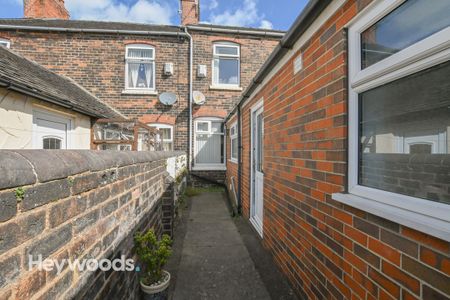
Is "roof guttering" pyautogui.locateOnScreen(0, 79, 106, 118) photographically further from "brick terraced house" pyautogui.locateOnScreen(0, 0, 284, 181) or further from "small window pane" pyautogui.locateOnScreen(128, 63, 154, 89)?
"small window pane" pyautogui.locateOnScreen(128, 63, 154, 89)

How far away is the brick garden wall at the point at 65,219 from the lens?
0.84 metres

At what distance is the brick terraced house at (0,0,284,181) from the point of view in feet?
29.5

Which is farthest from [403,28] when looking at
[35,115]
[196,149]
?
[196,149]

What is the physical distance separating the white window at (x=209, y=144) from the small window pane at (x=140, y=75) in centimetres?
246

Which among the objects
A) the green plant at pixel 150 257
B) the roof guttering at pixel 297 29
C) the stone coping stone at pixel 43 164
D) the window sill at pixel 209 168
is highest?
the roof guttering at pixel 297 29

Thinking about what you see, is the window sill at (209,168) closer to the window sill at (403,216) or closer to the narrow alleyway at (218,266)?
A: the narrow alleyway at (218,266)

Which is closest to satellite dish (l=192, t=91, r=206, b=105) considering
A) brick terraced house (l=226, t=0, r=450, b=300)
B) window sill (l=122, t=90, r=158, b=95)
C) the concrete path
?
window sill (l=122, t=90, r=158, b=95)

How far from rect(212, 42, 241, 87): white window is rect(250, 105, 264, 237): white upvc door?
5332 millimetres

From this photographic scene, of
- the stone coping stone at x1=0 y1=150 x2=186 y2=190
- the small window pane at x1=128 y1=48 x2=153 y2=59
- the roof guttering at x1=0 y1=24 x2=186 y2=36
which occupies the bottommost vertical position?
the stone coping stone at x1=0 y1=150 x2=186 y2=190

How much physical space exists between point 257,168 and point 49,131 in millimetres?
4262

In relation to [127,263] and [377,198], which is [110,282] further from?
[377,198]

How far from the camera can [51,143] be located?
A: 16.4 ft

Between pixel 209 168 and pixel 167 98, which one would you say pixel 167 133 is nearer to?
pixel 167 98

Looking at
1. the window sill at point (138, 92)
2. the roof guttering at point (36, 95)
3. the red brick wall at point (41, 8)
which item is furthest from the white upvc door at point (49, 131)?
the red brick wall at point (41, 8)
